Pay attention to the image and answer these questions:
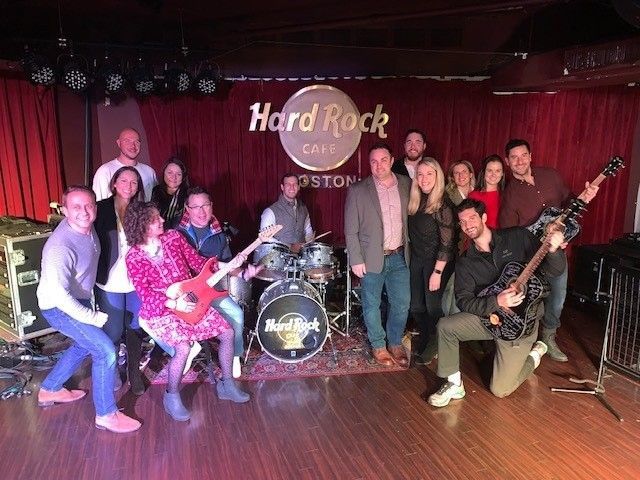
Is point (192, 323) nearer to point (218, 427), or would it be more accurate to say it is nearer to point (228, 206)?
point (218, 427)

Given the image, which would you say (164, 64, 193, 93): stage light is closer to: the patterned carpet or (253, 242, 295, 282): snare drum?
(253, 242, 295, 282): snare drum

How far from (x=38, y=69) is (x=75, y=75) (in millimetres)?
280

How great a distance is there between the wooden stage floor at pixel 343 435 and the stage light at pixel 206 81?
109 inches

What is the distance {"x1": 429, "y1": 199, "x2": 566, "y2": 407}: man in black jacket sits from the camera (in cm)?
342

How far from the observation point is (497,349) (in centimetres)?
361

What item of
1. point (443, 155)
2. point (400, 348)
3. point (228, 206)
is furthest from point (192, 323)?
point (443, 155)

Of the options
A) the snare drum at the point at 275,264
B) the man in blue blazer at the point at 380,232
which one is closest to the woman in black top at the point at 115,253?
the snare drum at the point at 275,264

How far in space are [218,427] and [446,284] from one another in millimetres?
2044

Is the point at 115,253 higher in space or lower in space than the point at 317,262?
higher

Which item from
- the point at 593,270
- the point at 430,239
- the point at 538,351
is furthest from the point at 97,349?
the point at 593,270

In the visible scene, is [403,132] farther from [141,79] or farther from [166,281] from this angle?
[166,281]

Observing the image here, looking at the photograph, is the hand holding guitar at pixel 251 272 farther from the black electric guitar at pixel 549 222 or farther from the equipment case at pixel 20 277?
the black electric guitar at pixel 549 222

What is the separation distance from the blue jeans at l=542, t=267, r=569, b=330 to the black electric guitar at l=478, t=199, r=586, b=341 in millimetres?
727

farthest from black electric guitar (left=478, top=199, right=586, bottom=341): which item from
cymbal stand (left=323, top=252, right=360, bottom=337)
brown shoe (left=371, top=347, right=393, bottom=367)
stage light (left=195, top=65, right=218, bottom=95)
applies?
stage light (left=195, top=65, right=218, bottom=95)
